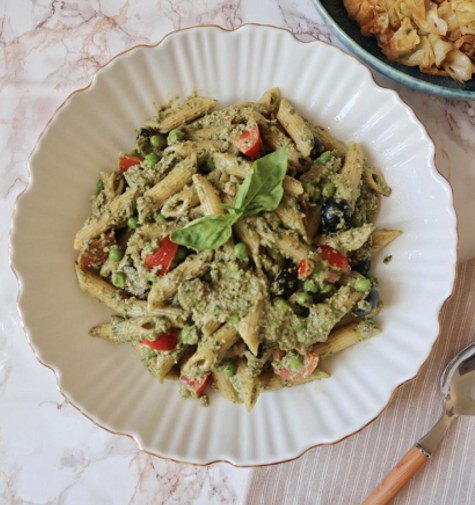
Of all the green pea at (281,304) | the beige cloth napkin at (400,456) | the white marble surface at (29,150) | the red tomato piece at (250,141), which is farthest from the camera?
the white marble surface at (29,150)

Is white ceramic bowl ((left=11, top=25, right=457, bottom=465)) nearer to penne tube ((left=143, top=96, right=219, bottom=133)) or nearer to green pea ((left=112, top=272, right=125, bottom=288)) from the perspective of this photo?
penne tube ((left=143, top=96, right=219, bottom=133))

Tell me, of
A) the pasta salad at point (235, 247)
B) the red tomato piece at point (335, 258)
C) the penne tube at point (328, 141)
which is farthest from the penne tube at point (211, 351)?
the penne tube at point (328, 141)

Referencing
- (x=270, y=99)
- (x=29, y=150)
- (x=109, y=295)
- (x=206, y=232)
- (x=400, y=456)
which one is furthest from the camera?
(x=29, y=150)

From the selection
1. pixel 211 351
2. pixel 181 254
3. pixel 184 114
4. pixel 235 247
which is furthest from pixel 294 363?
pixel 184 114

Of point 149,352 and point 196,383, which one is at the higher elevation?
point 149,352

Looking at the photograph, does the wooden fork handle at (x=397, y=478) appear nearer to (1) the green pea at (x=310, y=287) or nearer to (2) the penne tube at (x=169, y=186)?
(1) the green pea at (x=310, y=287)

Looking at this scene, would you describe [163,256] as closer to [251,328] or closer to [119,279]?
[119,279]

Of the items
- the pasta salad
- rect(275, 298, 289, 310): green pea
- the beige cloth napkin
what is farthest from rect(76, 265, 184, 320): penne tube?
the beige cloth napkin
